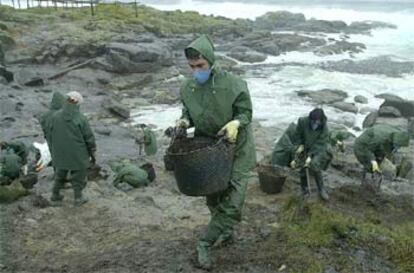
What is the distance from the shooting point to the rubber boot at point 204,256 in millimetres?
4441

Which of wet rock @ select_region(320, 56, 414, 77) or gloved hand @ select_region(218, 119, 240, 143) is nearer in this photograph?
gloved hand @ select_region(218, 119, 240, 143)

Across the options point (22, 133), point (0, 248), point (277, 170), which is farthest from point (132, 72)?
point (0, 248)

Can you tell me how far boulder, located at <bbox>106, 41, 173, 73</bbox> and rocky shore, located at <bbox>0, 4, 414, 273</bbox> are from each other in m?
0.05

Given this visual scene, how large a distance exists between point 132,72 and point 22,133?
368 inches

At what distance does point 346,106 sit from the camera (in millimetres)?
17344

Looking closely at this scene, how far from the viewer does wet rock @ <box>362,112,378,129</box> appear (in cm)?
1519

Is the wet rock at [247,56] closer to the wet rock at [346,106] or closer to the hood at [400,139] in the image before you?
the wet rock at [346,106]

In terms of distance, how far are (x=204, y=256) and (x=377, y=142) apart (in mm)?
3982

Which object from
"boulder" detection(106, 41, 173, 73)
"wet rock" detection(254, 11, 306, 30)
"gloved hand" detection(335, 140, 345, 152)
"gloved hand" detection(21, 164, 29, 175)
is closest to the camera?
"gloved hand" detection(21, 164, 29, 175)

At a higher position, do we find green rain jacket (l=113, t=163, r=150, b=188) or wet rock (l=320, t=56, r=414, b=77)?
green rain jacket (l=113, t=163, r=150, b=188)

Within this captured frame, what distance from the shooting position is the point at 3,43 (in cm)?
2384

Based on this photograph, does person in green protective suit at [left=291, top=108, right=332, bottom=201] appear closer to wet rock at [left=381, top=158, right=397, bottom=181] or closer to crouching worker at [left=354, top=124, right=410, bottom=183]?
crouching worker at [left=354, top=124, right=410, bottom=183]

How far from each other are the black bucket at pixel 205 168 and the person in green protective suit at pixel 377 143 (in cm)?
377

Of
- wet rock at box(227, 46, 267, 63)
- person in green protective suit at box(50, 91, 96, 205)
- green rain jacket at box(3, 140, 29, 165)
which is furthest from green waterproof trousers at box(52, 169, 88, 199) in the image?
wet rock at box(227, 46, 267, 63)
